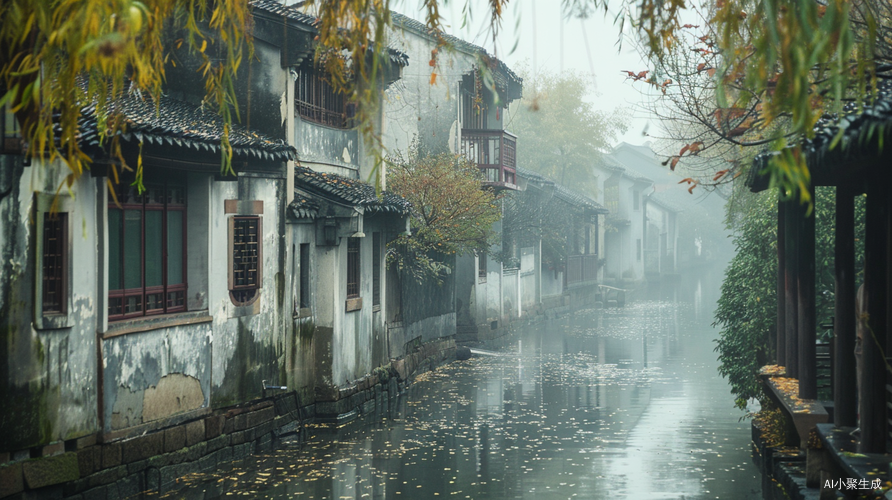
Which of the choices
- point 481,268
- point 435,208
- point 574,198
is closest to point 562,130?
point 574,198

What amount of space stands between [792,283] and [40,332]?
9.39 metres

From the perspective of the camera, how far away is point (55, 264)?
10250mm

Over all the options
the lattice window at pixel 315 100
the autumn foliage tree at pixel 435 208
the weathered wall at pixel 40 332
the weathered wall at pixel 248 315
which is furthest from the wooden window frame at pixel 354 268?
the weathered wall at pixel 40 332

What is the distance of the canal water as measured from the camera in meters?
11.6

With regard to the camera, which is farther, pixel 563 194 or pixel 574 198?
pixel 574 198

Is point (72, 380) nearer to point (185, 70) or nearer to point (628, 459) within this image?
point (185, 70)

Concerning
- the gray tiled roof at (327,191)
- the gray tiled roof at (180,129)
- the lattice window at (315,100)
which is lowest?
the gray tiled roof at (327,191)

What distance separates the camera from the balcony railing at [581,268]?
4200cm

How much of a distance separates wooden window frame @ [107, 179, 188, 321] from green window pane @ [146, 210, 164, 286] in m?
0.03

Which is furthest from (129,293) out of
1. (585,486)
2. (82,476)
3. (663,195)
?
(663,195)

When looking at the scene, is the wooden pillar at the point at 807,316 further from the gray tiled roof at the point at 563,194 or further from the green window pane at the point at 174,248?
the gray tiled roof at the point at 563,194

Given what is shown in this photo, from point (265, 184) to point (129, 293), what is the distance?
3264mm

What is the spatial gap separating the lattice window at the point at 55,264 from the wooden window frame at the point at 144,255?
937 millimetres

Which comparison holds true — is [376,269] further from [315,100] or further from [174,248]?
[174,248]
